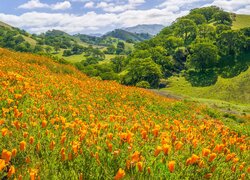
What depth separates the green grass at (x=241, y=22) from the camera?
455 ft

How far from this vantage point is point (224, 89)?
81.4 metres

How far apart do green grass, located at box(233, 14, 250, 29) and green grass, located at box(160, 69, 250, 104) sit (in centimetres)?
5868

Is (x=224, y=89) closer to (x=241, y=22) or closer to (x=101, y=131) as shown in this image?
(x=241, y=22)

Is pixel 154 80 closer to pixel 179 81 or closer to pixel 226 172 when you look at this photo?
pixel 179 81

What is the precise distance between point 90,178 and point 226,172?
240cm

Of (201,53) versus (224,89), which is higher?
(201,53)

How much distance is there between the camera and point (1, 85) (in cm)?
956

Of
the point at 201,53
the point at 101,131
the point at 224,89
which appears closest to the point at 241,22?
the point at 201,53

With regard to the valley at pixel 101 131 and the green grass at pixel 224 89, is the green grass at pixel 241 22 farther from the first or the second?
the valley at pixel 101 131

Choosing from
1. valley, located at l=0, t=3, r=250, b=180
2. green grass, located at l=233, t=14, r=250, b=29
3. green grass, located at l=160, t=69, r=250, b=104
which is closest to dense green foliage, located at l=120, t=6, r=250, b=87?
green grass, located at l=160, t=69, r=250, b=104

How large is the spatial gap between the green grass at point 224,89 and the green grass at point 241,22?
5868 centimetres

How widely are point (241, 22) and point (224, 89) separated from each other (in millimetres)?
80418

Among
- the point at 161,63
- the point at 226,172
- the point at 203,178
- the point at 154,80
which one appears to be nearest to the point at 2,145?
the point at 203,178

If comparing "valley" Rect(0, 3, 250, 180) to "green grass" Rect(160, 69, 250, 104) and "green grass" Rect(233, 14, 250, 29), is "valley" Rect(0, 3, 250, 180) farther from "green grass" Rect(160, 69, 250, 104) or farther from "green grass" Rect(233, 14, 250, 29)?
"green grass" Rect(233, 14, 250, 29)
